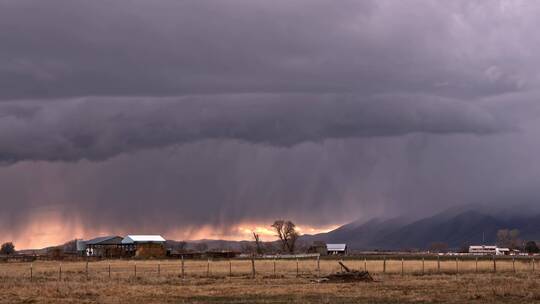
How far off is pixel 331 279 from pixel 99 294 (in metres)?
22.2

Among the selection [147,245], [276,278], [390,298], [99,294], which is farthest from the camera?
[147,245]

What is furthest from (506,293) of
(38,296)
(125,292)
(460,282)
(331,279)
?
(38,296)

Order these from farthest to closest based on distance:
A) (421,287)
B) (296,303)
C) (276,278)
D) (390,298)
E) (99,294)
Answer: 1. (276,278)
2. (421,287)
3. (99,294)
4. (390,298)
5. (296,303)

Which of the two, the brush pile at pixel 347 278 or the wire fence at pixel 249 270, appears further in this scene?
the wire fence at pixel 249 270

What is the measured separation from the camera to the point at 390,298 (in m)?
47.2

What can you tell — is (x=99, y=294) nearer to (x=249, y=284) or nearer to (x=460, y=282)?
(x=249, y=284)

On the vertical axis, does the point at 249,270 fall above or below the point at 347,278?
above

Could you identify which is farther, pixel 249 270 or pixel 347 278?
pixel 249 270

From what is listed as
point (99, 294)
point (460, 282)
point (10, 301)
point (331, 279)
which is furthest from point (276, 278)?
point (10, 301)

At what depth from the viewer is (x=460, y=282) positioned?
206 ft

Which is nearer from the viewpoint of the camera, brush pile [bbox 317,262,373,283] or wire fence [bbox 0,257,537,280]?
brush pile [bbox 317,262,373,283]

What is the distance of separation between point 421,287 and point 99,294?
2433cm

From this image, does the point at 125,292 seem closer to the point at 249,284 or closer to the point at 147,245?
the point at 249,284

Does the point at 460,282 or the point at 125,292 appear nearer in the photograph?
the point at 125,292
